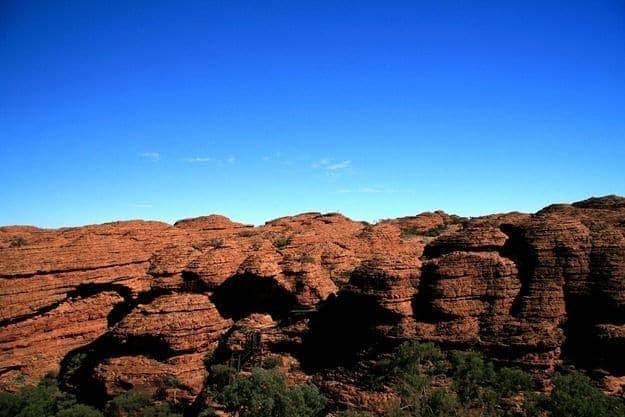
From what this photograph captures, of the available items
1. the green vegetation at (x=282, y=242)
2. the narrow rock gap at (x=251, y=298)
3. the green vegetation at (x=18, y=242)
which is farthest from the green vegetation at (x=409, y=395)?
the green vegetation at (x=18, y=242)

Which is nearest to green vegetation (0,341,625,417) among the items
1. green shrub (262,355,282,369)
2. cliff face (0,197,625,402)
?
green shrub (262,355,282,369)

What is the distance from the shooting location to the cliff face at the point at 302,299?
25.1 m

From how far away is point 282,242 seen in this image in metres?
40.5

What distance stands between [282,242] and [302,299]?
8447 millimetres

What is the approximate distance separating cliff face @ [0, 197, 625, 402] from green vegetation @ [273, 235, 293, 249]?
6.7 inches

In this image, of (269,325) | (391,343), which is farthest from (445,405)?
(269,325)

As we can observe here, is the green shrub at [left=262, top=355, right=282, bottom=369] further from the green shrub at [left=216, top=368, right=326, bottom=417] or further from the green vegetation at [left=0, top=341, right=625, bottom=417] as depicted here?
the green shrub at [left=216, top=368, right=326, bottom=417]

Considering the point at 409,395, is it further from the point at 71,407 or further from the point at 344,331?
the point at 71,407

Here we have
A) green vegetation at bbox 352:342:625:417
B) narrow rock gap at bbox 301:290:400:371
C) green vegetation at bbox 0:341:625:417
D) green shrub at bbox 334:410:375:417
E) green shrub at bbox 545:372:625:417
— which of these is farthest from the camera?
narrow rock gap at bbox 301:290:400:371

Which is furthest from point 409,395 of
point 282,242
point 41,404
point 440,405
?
point 41,404

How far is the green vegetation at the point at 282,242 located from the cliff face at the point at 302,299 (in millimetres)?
Result: 171

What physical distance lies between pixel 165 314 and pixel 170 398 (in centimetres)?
508

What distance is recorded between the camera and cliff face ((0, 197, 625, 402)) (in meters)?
25.1

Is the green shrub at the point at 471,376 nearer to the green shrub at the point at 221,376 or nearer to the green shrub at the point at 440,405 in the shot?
the green shrub at the point at 440,405
